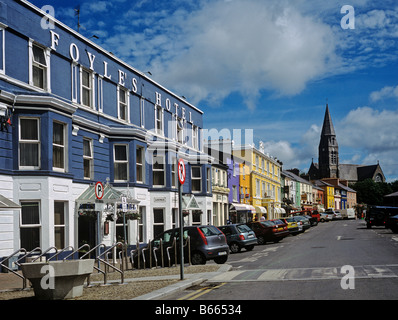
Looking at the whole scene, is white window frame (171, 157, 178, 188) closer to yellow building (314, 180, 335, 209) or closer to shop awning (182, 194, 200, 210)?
shop awning (182, 194, 200, 210)

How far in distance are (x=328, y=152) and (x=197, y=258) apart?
16656 cm

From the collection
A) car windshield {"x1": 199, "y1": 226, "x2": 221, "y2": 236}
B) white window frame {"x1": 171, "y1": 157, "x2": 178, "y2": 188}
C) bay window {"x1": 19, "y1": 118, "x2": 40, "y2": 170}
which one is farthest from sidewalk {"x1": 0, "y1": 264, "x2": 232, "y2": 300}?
white window frame {"x1": 171, "y1": 157, "x2": 178, "y2": 188}

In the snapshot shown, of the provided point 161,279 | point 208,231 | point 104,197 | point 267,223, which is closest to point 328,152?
point 267,223

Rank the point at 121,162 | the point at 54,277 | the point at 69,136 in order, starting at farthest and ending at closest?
the point at 121,162 → the point at 69,136 → the point at 54,277

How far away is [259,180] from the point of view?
6544cm

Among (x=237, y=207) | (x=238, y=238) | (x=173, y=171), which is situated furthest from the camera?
(x=237, y=207)

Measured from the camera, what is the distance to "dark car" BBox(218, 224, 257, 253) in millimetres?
26078

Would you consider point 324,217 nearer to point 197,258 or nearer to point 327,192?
point 327,192

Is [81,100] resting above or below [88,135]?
above

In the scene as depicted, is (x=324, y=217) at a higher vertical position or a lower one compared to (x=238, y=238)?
lower
